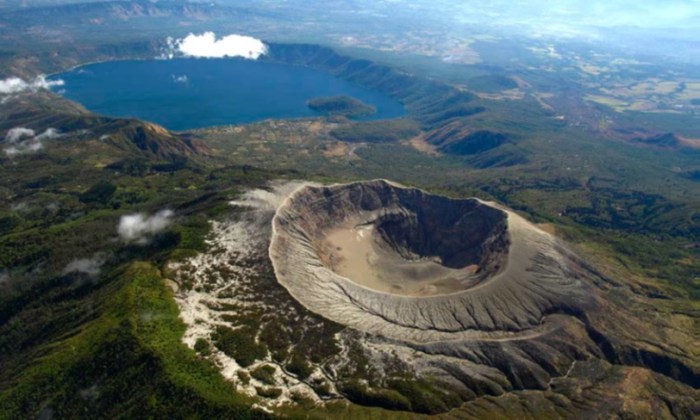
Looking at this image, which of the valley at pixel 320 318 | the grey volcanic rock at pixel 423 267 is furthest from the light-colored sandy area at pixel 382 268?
the valley at pixel 320 318

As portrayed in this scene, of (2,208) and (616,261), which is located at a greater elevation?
(616,261)

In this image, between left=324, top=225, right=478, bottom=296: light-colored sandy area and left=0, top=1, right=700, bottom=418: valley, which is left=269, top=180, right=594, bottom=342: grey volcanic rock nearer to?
left=324, top=225, right=478, bottom=296: light-colored sandy area

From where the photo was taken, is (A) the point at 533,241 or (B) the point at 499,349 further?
(A) the point at 533,241

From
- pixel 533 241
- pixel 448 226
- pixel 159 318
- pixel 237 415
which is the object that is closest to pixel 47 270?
pixel 159 318

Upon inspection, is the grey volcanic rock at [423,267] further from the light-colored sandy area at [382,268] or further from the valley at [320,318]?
the valley at [320,318]

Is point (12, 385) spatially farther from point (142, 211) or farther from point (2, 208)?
point (2, 208)

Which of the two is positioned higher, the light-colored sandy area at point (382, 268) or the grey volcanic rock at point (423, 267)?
the grey volcanic rock at point (423, 267)

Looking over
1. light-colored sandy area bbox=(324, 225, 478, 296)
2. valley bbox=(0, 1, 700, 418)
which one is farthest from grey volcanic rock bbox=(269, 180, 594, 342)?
valley bbox=(0, 1, 700, 418)

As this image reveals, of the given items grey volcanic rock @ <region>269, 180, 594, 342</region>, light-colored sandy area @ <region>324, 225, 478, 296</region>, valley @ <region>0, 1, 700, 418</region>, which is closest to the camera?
valley @ <region>0, 1, 700, 418</region>
